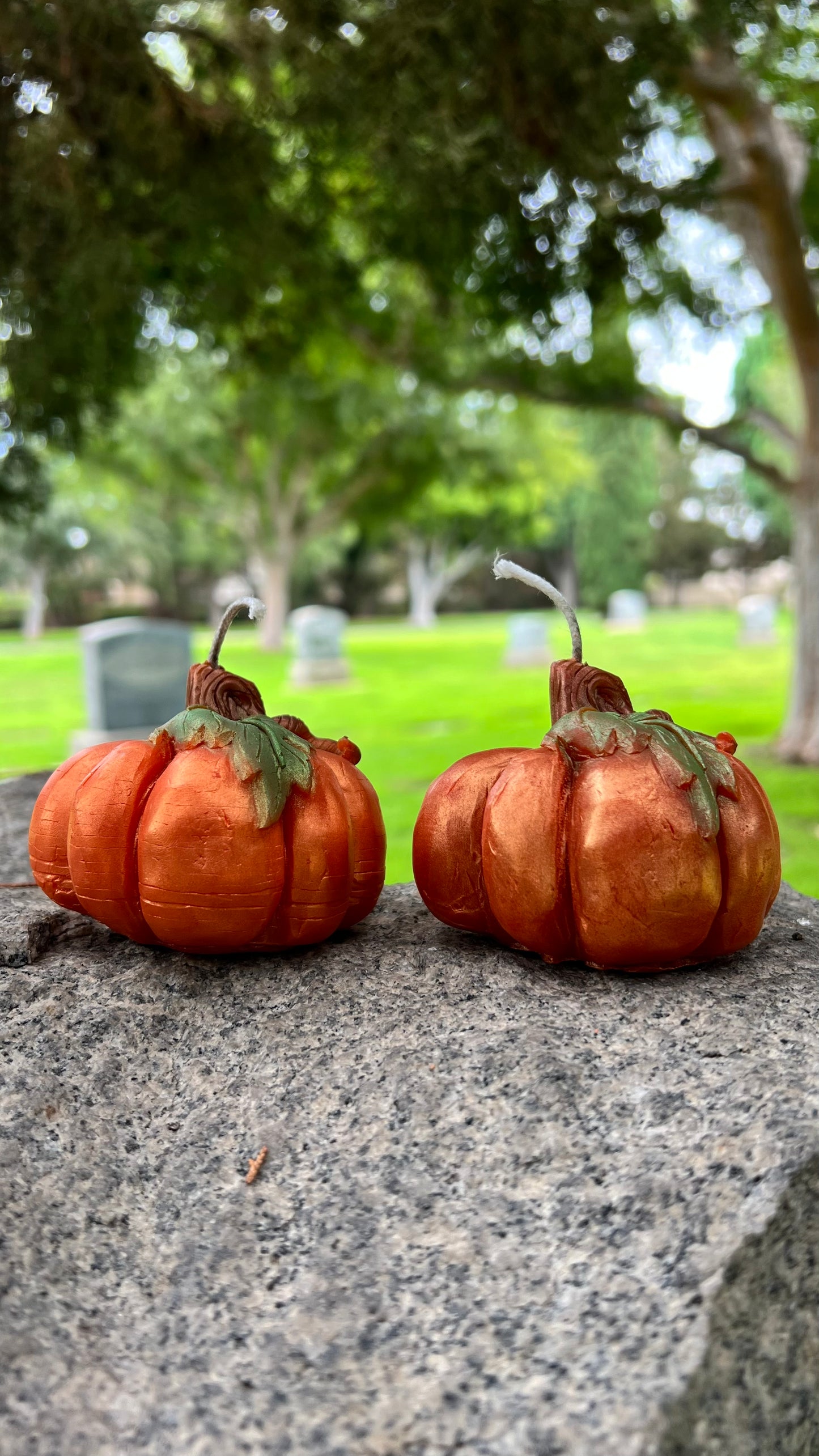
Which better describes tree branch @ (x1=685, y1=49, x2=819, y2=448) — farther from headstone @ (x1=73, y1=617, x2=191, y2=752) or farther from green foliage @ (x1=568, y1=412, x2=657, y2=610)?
green foliage @ (x1=568, y1=412, x2=657, y2=610)

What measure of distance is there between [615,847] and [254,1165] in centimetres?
71

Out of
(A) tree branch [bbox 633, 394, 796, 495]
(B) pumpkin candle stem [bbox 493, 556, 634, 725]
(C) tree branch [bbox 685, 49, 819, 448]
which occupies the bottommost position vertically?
(B) pumpkin candle stem [bbox 493, 556, 634, 725]

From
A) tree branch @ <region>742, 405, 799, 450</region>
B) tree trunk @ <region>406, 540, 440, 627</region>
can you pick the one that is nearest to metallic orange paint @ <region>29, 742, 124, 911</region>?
tree branch @ <region>742, 405, 799, 450</region>

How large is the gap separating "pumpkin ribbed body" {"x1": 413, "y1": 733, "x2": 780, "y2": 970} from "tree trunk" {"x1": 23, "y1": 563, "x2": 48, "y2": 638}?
117 ft

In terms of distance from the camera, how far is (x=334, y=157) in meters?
4.64

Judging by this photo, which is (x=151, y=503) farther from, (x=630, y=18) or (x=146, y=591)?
(x=630, y=18)

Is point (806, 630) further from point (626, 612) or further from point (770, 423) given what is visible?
→ point (626, 612)

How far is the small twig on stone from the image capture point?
1.45 meters

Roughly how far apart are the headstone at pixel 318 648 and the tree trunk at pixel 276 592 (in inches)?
284

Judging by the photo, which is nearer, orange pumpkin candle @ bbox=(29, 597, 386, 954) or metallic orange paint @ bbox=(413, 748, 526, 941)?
orange pumpkin candle @ bbox=(29, 597, 386, 954)

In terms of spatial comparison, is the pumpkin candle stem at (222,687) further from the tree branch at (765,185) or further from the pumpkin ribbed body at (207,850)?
the tree branch at (765,185)

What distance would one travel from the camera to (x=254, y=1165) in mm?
1463

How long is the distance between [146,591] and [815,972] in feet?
145

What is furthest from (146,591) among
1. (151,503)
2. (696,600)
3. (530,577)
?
(530,577)
